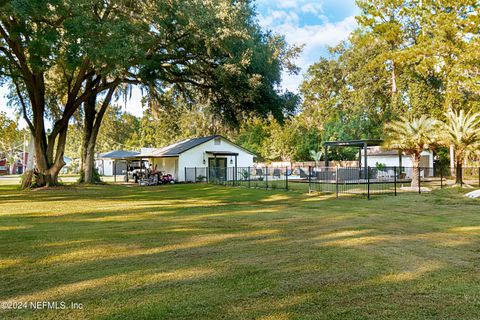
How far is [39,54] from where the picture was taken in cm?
Answer: 1435

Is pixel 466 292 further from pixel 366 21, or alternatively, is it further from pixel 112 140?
pixel 112 140

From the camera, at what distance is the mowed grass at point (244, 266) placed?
12.4 ft

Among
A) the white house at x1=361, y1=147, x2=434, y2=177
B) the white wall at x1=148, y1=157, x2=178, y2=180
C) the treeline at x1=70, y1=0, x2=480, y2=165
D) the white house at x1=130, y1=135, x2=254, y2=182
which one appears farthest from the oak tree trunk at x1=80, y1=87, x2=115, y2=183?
the white house at x1=361, y1=147, x2=434, y2=177

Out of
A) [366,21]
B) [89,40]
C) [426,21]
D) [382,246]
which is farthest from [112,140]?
[382,246]

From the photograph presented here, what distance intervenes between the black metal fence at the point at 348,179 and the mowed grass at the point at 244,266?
883 cm

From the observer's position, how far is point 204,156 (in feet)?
104

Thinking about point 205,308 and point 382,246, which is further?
point 382,246

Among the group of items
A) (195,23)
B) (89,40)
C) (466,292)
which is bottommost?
(466,292)

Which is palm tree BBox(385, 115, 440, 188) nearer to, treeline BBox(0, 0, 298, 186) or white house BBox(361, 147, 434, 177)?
treeline BBox(0, 0, 298, 186)

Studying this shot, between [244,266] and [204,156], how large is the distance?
86.9 ft

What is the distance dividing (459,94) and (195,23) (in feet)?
84.2

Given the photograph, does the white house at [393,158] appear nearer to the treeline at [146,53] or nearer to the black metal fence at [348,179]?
the black metal fence at [348,179]

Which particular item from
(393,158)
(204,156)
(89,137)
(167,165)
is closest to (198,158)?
(204,156)

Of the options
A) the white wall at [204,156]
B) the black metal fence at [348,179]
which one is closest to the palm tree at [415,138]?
the black metal fence at [348,179]
